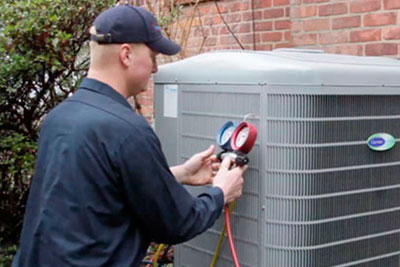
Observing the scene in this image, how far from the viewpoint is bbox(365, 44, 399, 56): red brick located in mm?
3413

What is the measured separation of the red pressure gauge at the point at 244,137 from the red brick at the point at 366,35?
162 cm

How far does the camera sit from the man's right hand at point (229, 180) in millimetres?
2221

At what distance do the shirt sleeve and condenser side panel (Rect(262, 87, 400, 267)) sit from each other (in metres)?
0.35

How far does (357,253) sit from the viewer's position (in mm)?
2434

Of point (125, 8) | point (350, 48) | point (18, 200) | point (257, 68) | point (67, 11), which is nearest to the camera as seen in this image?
point (125, 8)

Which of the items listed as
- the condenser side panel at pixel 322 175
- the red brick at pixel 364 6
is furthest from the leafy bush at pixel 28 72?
the condenser side panel at pixel 322 175

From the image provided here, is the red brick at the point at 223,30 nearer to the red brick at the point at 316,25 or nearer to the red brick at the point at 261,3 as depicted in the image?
the red brick at the point at 261,3

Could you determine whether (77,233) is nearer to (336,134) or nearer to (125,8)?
(125,8)

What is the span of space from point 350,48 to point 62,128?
7.35 ft

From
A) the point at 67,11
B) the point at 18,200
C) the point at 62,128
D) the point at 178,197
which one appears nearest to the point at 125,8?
the point at 62,128

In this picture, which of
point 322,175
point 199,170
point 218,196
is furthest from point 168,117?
point 322,175

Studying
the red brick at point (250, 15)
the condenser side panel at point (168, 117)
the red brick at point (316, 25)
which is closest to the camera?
the condenser side panel at point (168, 117)

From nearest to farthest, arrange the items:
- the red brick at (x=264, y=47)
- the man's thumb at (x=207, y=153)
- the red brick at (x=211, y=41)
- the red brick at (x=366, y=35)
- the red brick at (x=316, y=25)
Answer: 1. the man's thumb at (x=207, y=153)
2. the red brick at (x=366, y=35)
3. the red brick at (x=316, y=25)
4. the red brick at (x=264, y=47)
5. the red brick at (x=211, y=41)

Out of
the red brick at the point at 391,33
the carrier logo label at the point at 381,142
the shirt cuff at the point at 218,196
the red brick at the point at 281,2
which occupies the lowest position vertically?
the shirt cuff at the point at 218,196
